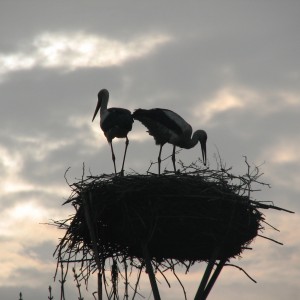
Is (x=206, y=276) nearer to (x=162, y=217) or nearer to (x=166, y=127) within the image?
(x=162, y=217)

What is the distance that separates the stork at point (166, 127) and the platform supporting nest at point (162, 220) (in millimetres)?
4161

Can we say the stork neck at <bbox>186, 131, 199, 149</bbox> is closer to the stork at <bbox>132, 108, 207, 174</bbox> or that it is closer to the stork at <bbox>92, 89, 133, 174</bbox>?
the stork at <bbox>132, 108, 207, 174</bbox>

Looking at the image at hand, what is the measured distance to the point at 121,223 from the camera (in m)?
10.1

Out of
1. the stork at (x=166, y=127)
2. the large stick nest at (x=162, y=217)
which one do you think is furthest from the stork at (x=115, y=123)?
the large stick nest at (x=162, y=217)

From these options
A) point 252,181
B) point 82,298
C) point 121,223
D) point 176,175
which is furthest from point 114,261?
Answer: point 82,298

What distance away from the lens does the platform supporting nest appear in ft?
32.7

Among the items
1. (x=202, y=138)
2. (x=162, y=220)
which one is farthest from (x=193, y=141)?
(x=162, y=220)

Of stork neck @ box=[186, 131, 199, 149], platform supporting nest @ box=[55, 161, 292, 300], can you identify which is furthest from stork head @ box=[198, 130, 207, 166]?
platform supporting nest @ box=[55, 161, 292, 300]

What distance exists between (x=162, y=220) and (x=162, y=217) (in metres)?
0.06

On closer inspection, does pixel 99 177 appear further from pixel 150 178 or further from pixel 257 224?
pixel 257 224

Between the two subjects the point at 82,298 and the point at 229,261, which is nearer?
the point at 82,298

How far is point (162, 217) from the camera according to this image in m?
9.95

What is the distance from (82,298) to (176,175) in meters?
3.23

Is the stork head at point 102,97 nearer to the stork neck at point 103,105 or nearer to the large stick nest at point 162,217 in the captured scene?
the stork neck at point 103,105
